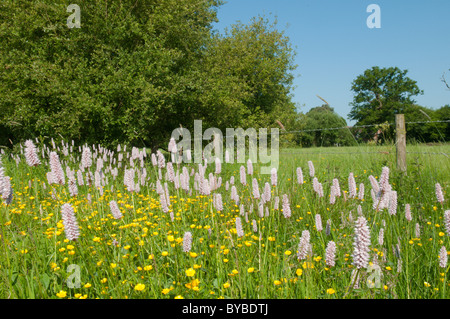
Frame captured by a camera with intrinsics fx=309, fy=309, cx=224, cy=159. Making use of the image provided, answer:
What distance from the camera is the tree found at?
167 feet

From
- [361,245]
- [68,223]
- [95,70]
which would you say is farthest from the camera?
[95,70]

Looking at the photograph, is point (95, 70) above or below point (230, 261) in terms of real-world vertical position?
above

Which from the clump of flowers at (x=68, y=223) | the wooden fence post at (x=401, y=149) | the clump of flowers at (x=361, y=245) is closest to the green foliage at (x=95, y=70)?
the wooden fence post at (x=401, y=149)

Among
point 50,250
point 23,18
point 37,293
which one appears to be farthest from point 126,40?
point 37,293

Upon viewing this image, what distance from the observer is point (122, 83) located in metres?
9.45

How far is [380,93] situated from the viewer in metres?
54.2

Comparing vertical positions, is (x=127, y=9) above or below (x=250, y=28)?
below

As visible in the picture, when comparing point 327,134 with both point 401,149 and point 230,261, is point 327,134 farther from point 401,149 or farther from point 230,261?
point 230,261

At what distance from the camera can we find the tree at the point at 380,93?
167ft

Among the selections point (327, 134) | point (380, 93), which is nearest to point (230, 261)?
point (327, 134)

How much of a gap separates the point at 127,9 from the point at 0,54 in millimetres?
4521

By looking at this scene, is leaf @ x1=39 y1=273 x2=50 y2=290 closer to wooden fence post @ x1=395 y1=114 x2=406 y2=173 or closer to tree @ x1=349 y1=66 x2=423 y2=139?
wooden fence post @ x1=395 y1=114 x2=406 y2=173

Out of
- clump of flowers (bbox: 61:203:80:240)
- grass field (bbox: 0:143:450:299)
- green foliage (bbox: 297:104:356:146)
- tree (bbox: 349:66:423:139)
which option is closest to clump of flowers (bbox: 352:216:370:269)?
grass field (bbox: 0:143:450:299)
